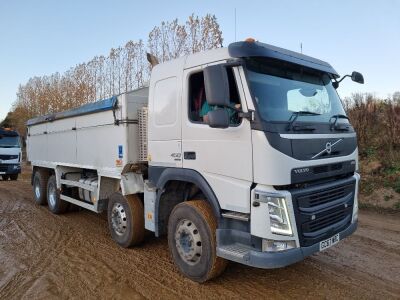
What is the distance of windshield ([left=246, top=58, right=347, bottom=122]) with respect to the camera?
148 inches

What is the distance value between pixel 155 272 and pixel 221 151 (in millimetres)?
1924

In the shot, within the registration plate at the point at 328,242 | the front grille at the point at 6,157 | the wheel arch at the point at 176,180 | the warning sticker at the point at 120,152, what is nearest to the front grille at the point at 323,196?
the registration plate at the point at 328,242

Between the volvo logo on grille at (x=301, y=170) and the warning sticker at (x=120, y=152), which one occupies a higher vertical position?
the warning sticker at (x=120, y=152)

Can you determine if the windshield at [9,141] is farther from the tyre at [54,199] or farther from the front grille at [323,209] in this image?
the front grille at [323,209]

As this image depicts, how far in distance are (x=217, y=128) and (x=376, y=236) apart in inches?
165

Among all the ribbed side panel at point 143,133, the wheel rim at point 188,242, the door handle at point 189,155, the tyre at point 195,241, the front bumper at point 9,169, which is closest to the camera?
the tyre at point 195,241

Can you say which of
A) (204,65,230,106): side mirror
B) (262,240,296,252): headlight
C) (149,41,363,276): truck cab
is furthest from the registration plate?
(204,65,230,106): side mirror

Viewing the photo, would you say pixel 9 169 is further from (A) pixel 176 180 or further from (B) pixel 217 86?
(B) pixel 217 86

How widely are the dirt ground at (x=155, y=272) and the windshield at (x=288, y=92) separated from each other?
197cm

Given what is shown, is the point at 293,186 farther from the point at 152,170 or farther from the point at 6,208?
the point at 6,208

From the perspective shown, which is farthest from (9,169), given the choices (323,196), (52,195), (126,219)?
(323,196)

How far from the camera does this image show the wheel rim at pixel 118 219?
5.63 metres

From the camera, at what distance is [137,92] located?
5.58m

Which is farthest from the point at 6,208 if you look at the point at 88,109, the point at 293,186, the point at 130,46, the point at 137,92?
the point at 130,46
